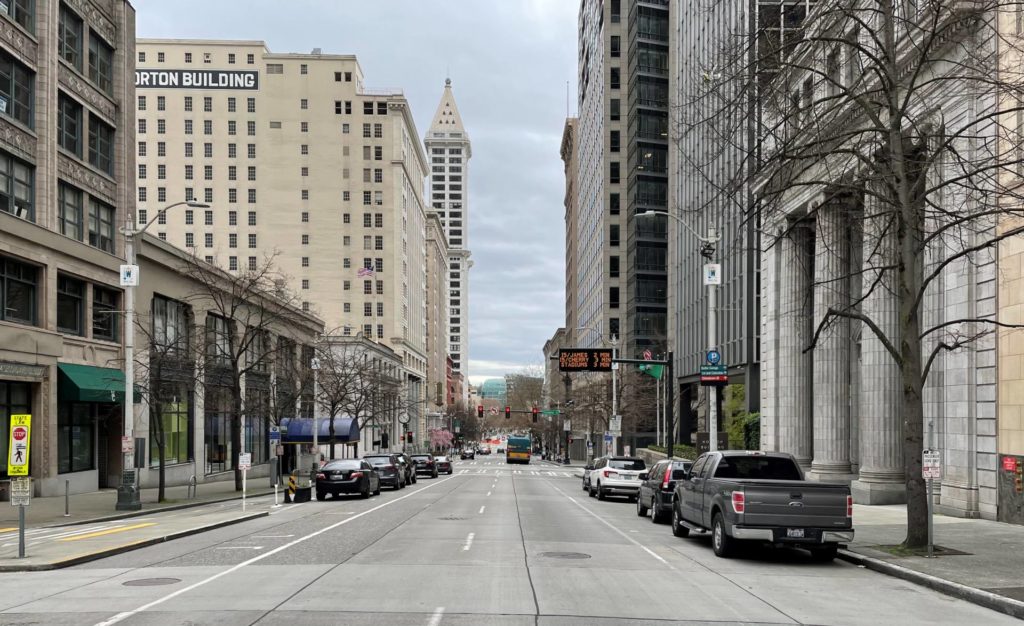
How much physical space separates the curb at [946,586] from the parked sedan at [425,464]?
134ft

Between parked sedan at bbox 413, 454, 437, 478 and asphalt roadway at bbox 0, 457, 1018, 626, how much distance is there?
114ft

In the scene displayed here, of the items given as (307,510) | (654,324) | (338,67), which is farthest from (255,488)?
(338,67)

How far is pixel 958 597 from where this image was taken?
11.9m

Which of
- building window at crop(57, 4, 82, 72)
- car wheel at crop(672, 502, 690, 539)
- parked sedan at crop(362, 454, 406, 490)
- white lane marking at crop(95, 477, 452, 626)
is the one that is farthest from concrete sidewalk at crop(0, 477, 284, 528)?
building window at crop(57, 4, 82, 72)

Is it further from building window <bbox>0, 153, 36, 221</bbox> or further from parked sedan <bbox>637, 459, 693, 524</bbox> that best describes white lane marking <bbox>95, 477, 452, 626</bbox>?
building window <bbox>0, 153, 36, 221</bbox>

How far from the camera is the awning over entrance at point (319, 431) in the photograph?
189ft

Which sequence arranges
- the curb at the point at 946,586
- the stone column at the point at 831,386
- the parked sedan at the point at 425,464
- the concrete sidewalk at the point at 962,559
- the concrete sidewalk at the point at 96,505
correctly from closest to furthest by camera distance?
the curb at the point at 946,586 → the concrete sidewalk at the point at 962,559 → the concrete sidewalk at the point at 96,505 → the stone column at the point at 831,386 → the parked sedan at the point at 425,464

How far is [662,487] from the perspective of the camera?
22562 millimetres

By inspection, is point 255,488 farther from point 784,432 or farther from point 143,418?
point 784,432

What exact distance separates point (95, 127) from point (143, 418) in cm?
1285

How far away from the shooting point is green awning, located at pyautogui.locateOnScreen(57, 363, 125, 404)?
33.9 meters

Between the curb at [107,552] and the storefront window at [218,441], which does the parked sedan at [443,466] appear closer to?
the storefront window at [218,441]

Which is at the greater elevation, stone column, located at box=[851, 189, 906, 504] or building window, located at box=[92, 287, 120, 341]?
building window, located at box=[92, 287, 120, 341]

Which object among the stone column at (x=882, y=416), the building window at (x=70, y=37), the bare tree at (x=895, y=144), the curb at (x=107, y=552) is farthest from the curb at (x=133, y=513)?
the stone column at (x=882, y=416)
